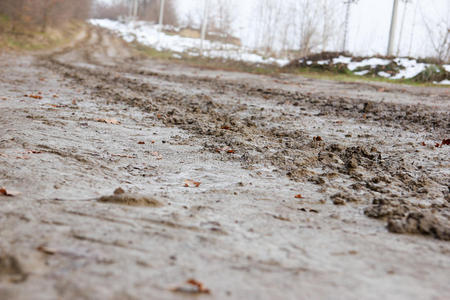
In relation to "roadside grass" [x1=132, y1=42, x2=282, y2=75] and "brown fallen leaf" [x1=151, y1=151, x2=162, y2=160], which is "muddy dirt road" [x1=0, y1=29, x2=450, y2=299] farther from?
"roadside grass" [x1=132, y1=42, x2=282, y2=75]

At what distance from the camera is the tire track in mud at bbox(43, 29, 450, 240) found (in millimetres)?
2953

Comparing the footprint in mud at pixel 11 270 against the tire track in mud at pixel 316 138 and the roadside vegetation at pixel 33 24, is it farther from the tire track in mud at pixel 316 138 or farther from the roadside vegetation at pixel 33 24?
the roadside vegetation at pixel 33 24

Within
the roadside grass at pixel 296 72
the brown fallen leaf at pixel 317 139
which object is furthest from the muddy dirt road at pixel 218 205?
the roadside grass at pixel 296 72

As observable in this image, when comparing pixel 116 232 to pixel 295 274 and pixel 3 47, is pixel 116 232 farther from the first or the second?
pixel 3 47

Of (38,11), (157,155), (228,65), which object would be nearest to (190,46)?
(38,11)

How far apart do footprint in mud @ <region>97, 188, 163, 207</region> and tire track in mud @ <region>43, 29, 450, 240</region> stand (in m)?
1.35

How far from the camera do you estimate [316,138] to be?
4988mm

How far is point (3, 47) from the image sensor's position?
715 inches

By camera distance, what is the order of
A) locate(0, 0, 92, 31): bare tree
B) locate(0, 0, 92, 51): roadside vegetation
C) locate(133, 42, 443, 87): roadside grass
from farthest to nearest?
1. locate(0, 0, 92, 31): bare tree
2. locate(0, 0, 92, 51): roadside vegetation
3. locate(133, 42, 443, 87): roadside grass

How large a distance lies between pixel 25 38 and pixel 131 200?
72.4ft

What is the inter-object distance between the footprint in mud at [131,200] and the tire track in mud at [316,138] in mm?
1355

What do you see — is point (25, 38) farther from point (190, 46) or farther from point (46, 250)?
point (46, 250)

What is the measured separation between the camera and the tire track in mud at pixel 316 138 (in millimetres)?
2953

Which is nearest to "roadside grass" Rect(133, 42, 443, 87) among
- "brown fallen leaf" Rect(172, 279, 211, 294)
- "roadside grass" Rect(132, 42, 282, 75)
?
"roadside grass" Rect(132, 42, 282, 75)
